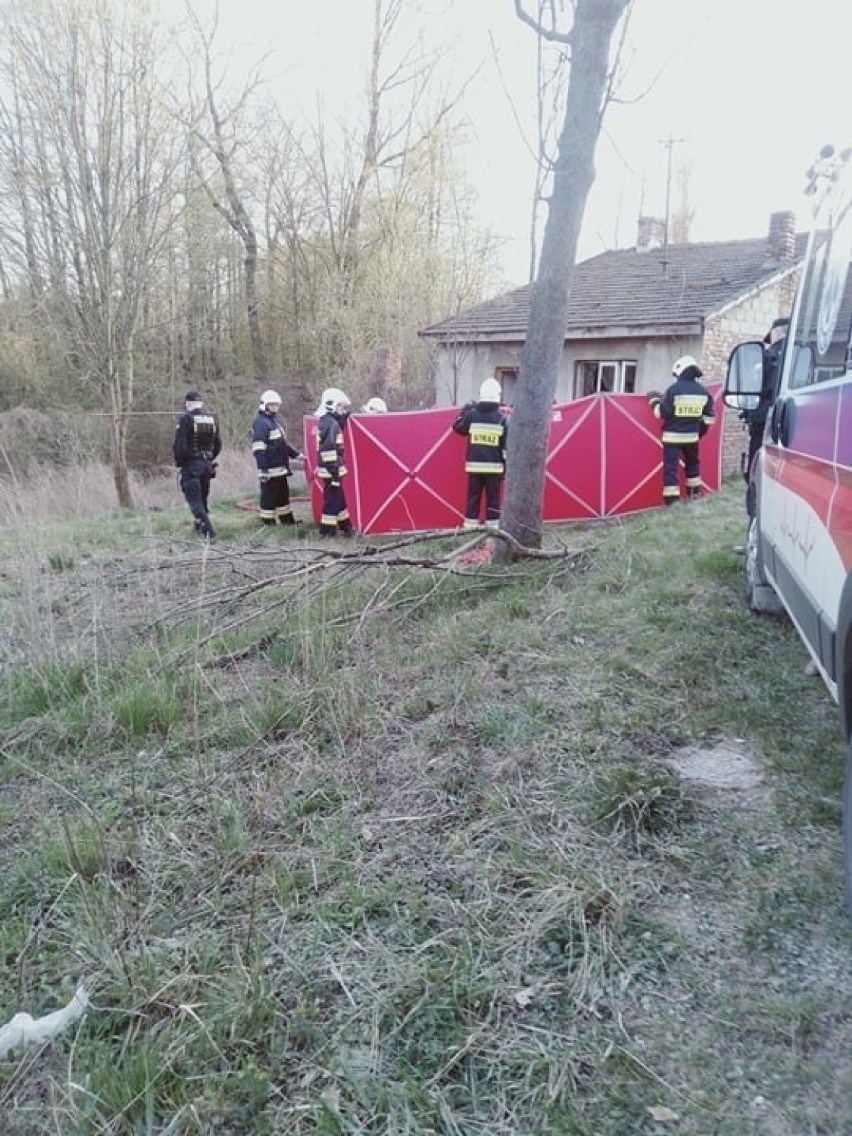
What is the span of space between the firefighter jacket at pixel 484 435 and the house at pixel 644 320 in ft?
16.7

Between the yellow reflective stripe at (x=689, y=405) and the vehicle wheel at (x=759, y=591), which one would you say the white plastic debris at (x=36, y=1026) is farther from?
the yellow reflective stripe at (x=689, y=405)

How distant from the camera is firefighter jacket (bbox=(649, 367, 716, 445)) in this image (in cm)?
945

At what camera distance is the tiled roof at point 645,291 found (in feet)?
50.2

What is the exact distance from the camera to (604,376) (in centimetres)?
1670

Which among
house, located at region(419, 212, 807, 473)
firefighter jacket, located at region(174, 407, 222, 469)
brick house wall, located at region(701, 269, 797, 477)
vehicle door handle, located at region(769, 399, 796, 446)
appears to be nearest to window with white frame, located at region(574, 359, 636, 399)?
house, located at region(419, 212, 807, 473)

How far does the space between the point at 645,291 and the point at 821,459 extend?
50.6 feet

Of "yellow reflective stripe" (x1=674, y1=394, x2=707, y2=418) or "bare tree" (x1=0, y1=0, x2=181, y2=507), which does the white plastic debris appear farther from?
"bare tree" (x1=0, y1=0, x2=181, y2=507)

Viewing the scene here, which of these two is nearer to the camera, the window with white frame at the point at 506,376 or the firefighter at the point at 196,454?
the firefighter at the point at 196,454

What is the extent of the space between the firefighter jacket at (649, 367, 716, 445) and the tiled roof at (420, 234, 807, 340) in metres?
4.77

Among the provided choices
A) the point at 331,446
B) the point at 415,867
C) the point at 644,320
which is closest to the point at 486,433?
the point at 331,446

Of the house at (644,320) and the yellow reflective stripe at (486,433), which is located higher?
the house at (644,320)

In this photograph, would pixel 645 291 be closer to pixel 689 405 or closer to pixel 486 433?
pixel 689 405

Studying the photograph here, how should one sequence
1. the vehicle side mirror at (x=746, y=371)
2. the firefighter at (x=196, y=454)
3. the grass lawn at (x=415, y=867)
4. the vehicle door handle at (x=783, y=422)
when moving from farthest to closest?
the firefighter at (x=196, y=454) < the vehicle side mirror at (x=746, y=371) < the vehicle door handle at (x=783, y=422) < the grass lawn at (x=415, y=867)

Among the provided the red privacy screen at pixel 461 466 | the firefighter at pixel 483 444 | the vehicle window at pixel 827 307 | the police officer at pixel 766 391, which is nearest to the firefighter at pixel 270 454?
the red privacy screen at pixel 461 466
